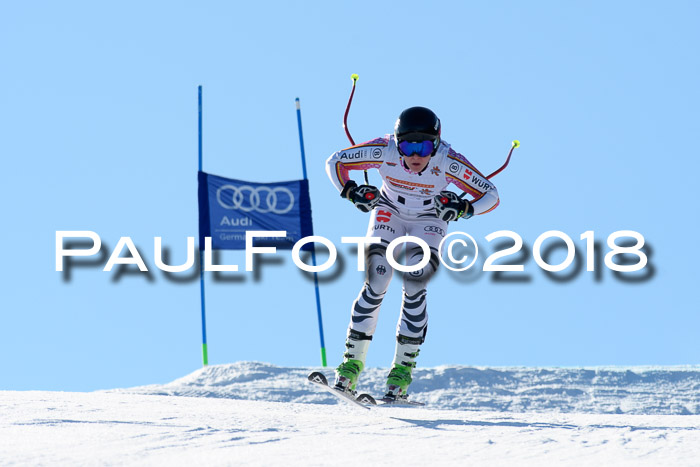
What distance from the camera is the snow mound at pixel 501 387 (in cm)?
1402

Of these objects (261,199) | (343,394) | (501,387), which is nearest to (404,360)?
(343,394)

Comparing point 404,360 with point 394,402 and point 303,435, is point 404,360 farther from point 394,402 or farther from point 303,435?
point 303,435

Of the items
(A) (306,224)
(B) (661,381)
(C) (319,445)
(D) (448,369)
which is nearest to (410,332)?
(C) (319,445)

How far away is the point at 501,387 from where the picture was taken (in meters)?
15.1

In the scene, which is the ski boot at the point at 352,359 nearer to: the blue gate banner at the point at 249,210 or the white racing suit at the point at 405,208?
the white racing suit at the point at 405,208

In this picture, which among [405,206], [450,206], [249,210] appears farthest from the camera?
[249,210]

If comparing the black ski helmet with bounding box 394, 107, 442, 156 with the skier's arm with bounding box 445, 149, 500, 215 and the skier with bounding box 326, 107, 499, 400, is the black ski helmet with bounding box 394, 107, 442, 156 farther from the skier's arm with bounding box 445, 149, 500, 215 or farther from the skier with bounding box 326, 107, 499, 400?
the skier's arm with bounding box 445, 149, 500, 215

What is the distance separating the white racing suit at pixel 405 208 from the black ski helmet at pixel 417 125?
0.27m

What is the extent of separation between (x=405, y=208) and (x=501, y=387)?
7976mm

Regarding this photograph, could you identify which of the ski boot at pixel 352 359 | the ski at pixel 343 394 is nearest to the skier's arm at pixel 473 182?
the ski boot at pixel 352 359

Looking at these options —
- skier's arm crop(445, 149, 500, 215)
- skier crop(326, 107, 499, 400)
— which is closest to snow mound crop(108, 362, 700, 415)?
skier crop(326, 107, 499, 400)

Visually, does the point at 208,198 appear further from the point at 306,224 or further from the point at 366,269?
the point at 366,269

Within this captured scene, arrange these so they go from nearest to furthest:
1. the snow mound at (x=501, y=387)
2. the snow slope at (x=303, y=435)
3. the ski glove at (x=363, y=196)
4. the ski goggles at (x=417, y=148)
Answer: the snow slope at (x=303, y=435), the ski goggles at (x=417, y=148), the ski glove at (x=363, y=196), the snow mound at (x=501, y=387)

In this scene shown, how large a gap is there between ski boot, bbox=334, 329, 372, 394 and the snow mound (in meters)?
6.17
